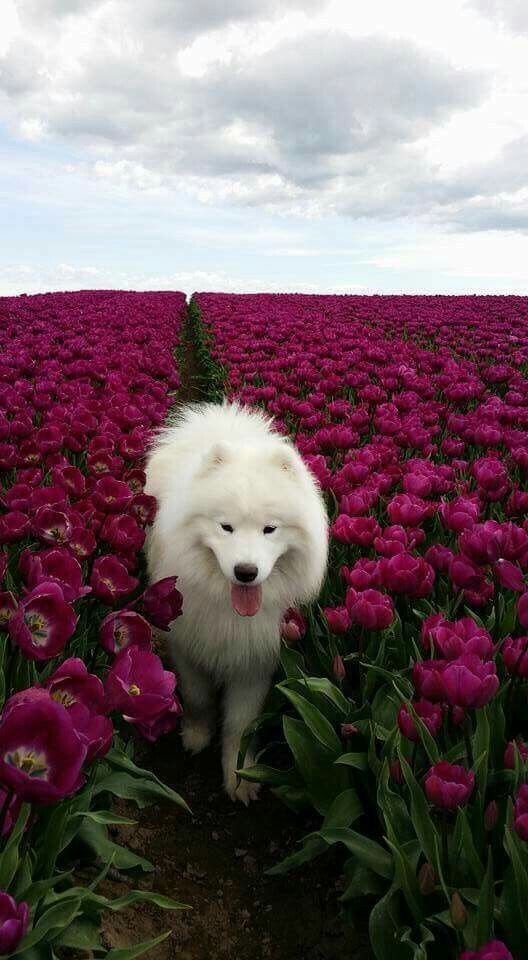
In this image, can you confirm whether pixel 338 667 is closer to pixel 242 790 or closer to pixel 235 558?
pixel 235 558

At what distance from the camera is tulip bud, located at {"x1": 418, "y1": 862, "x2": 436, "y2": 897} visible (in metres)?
1.79

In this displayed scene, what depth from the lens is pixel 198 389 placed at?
1162cm

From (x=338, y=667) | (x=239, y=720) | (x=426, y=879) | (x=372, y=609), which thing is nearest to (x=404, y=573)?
(x=372, y=609)

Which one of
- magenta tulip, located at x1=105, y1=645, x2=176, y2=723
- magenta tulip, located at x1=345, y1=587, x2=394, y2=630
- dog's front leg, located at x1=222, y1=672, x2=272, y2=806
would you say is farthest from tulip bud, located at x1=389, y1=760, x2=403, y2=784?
dog's front leg, located at x1=222, y1=672, x2=272, y2=806

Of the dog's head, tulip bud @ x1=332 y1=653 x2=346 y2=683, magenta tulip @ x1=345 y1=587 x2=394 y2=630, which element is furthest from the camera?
the dog's head

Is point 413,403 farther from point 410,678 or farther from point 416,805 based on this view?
point 416,805

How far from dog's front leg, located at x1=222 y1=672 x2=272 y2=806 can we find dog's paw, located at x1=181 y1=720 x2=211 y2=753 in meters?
0.22

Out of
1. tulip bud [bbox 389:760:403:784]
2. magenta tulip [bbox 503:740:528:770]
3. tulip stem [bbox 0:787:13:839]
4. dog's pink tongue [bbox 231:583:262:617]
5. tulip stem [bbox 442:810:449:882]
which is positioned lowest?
tulip stem [bbox 442:810:449:882]

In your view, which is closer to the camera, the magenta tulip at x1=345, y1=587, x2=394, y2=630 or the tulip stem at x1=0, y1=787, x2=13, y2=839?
the tulip stem at x1=0, y1=787, x2=13, y2=839

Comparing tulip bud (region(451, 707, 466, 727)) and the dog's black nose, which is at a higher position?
the dog's black nose

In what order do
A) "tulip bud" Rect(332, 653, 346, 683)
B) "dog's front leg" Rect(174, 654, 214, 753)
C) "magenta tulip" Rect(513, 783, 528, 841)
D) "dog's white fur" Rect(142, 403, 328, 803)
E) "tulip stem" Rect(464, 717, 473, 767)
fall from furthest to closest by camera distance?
"dog's front leg" Rect(174, 654, 214, 753)
"dog's white fur" Rect(142, 403, 328, 803)
"tulip bud" Rect(332, 653, 346, 683)
"tulip stem" Rect(464, 717, 473, 767)
"magenta tulip" Rect(513, 783, 528, 841)

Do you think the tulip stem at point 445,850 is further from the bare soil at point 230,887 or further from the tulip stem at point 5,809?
the tulip stem at point 5,809

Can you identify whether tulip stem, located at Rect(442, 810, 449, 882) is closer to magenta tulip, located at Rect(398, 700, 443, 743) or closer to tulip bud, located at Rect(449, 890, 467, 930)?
magenta tulip, located at Rect(398, 700, 443, 743)

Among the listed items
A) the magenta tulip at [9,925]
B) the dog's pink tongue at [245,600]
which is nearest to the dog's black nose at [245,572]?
the dog's pink tongue at [245,600]
